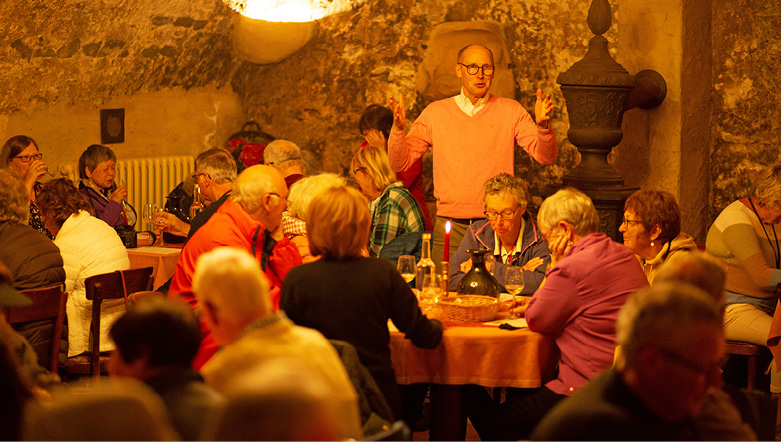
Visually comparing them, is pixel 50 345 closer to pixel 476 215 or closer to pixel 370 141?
pixel 476 215

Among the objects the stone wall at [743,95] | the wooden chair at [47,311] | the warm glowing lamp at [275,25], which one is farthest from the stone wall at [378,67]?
the wooden chair at [47,311]

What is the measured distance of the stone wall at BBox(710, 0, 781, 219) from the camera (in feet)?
20.7

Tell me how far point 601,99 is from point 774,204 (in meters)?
1.77

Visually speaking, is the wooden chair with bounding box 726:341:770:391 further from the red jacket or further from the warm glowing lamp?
the warm glowing lamp

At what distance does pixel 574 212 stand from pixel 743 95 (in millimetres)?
3485

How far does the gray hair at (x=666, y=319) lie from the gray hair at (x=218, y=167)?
11.7ft

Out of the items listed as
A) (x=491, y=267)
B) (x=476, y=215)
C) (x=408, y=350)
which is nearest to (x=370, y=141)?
(x=476, y=215)

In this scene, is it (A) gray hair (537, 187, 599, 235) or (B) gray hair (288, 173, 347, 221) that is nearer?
(A) gray hair (537, 187, 599, 235)

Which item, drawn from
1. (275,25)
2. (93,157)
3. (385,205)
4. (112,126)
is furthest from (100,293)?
(275,25)

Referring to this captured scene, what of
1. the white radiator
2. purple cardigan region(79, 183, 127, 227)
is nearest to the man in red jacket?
purple cardigan region(79, 183, 127, 227)

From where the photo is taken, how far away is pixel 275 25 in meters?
8.13

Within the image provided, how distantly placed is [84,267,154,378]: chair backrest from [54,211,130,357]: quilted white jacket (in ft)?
0.29

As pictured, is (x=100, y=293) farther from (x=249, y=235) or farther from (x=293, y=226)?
(x=249, y=235)

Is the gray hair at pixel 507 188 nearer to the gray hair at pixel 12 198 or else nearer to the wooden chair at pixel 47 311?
the wooden chair at pixel 47 311
